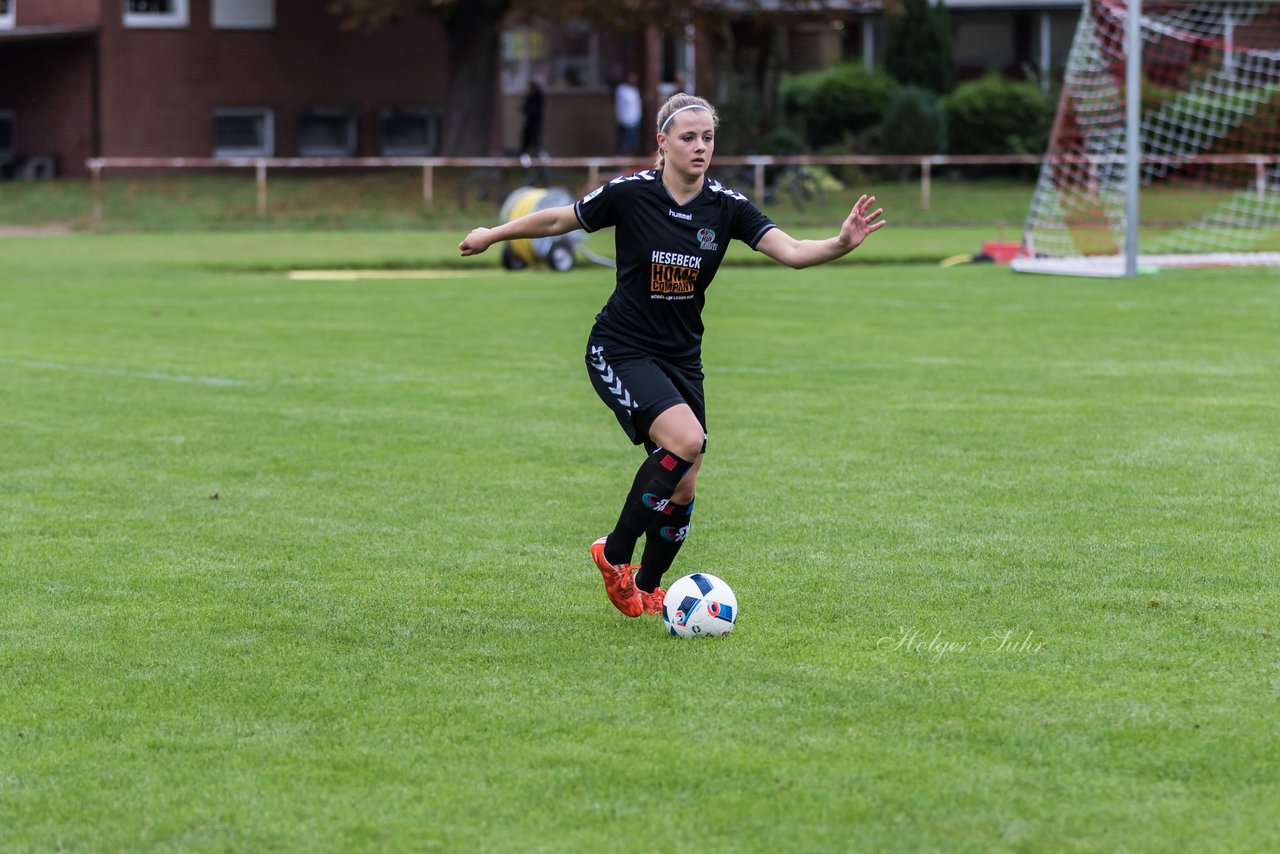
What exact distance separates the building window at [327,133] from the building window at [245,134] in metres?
0.71

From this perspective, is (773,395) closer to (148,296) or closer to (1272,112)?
(148,296)

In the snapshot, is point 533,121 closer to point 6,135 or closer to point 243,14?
point 243,14

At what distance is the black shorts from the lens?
21.2 ft

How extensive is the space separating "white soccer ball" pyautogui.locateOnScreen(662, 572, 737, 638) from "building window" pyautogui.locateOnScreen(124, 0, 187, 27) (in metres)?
36.2

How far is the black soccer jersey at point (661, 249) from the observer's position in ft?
21.5

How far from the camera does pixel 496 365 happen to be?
14461mm

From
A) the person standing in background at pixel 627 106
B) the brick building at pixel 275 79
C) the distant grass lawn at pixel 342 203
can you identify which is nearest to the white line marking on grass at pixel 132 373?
the distant grass lawn at pixel 342 203

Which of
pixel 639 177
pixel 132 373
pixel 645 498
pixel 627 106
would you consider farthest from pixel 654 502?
pixel 627 106

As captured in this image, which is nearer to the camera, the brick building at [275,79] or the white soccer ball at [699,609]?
the white soccer ball at [699,609]

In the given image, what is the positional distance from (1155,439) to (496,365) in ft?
18.5

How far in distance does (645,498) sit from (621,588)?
327mm

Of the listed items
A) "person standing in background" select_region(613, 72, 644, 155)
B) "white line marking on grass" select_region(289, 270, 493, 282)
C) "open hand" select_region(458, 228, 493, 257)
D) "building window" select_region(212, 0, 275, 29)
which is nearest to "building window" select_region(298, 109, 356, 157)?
"building window" select_region(212, 0, 275, 29)

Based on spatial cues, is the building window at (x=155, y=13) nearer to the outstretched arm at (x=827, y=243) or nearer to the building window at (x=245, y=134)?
the building window at (x=245, y=134)

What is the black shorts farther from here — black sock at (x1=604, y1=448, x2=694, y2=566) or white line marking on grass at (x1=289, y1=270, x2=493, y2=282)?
white line marking on grass at (x1=289, y1=270, x2=493, y2=282)
